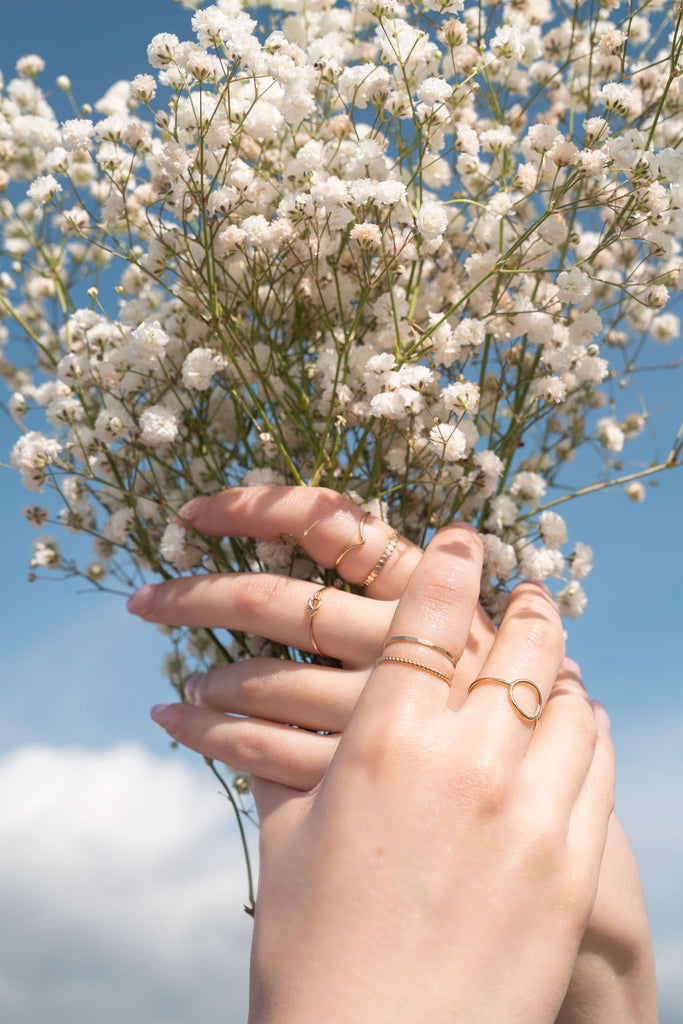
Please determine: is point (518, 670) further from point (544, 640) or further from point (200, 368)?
point (200, 368)

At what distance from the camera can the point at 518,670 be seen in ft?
3.62

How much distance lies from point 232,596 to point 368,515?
266 mm

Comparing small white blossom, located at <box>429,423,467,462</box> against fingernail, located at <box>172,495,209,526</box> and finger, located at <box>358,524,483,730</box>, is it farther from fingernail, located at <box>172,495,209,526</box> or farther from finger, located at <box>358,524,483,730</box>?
fingernail, located at <box>172,495,209,526</box>

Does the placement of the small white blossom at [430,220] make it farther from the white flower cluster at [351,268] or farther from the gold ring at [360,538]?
the gold ring at [360,538]

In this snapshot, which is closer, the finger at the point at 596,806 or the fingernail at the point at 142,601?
the finger at the point at 596,806

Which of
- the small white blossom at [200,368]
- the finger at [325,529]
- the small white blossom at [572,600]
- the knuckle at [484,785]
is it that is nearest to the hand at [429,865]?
the knuckle at [484,785]

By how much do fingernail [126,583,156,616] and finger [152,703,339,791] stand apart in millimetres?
195

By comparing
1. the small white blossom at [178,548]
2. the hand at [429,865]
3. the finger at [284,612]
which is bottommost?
the hand at [429,865]

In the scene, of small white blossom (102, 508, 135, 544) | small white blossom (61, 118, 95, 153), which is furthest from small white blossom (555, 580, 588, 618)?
small white blossom (61, 118, 95, 153)

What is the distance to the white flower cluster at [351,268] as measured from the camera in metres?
1.11

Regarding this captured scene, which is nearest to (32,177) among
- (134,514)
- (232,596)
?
(134,514)

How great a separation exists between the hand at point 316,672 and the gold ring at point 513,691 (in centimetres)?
5

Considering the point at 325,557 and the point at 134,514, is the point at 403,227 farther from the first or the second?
the point at 134,514

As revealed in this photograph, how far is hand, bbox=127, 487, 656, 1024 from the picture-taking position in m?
1.15
